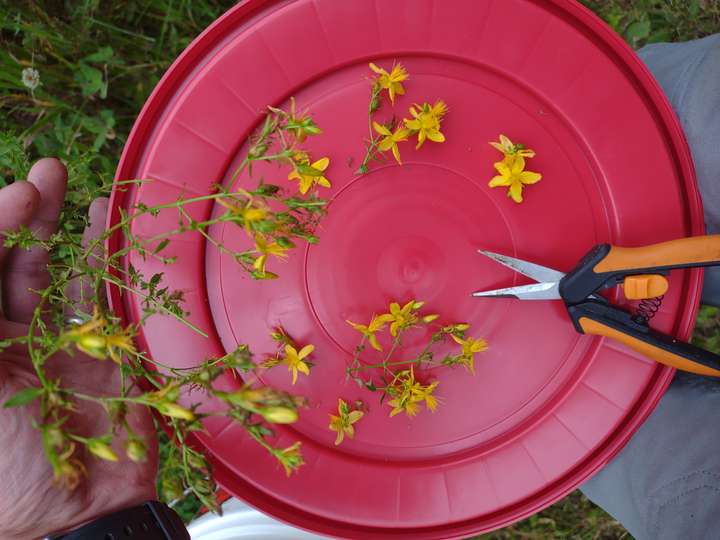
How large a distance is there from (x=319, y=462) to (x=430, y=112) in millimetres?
594

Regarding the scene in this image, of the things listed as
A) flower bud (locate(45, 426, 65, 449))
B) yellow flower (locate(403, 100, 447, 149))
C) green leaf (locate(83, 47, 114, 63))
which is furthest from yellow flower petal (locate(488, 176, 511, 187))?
green leaf (locate(83, 47, 114, 63))

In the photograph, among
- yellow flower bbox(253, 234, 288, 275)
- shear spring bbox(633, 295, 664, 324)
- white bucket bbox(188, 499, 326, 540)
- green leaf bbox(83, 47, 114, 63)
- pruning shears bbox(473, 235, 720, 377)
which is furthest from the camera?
green leaf bbox(83, 47, 114, 63)

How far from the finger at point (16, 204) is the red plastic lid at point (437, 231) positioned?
125 mm

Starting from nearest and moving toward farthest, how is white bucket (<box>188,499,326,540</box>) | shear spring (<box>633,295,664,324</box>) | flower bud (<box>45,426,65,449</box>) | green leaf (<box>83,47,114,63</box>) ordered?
flower bud (<box>45,426,65,449</box>)
shear spring (<box>633,295,664,324</box>)
white bucket (<box>188,499,326,540</box>)
green leaf (<box>83,47,114,63</box>)

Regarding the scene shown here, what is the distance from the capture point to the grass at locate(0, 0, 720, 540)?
131cm

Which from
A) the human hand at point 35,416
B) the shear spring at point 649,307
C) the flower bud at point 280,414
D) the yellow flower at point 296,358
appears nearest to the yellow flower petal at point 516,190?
the shear spring at point 649,307

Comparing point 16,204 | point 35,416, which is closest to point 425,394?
point 35,416

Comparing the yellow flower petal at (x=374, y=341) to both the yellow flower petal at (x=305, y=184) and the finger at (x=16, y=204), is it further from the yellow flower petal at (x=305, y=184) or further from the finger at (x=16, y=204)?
the finger at (x=16, y=204)

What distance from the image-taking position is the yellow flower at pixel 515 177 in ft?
2.87

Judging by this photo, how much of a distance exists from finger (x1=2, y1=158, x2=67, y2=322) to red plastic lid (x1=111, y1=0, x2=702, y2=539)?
0.35ft

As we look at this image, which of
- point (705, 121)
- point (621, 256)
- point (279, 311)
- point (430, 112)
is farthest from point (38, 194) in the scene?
point (705, 121)

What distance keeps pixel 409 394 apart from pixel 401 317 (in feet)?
0.39

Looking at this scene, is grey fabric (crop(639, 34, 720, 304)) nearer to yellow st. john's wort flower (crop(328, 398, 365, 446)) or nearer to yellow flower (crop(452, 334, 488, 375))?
yellow flower (crop(452, 334, 488, 375))

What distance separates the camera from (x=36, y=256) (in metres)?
0.96
